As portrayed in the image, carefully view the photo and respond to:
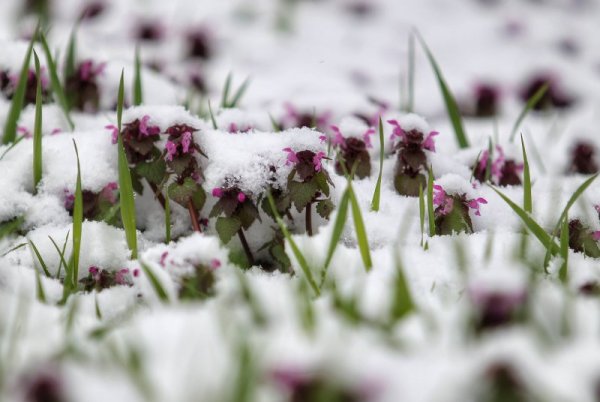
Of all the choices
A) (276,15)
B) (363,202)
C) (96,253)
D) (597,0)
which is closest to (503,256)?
(363,202)

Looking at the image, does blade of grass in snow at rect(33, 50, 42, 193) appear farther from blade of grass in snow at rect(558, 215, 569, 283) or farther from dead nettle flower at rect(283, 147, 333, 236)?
blade of grass in snow at rect(558, 215, 569, 283)

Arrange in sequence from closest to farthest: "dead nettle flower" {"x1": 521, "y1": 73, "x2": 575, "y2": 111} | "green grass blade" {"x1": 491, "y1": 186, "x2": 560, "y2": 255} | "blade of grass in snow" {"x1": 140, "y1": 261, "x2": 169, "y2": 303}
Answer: "blade of grass in snow" {"x1": 140, "y1": 261, "x2": 169, "y2": 303}
"green grass blade" {"x1": 491, "y1": 186, "x2": 560, "y2": 255}
"dead nettle flower" {"x1": 521, "y1": 73, "x2": 575, "y2": 111}

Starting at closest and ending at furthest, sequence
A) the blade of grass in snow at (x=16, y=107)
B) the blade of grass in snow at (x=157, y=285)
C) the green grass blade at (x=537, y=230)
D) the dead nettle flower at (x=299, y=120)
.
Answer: the blade of grass in snow at (x=157, y=285)
the green grass blade at (x=537, y=230)
the blade of grass in snow at (x=16, y=107)
the dead nettle flower at (x=299, y=120)

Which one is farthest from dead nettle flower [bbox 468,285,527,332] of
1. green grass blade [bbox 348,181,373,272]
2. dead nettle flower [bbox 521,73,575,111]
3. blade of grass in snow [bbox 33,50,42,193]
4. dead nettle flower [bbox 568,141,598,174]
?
dead nettle flower [bbox 521,73,575,111]

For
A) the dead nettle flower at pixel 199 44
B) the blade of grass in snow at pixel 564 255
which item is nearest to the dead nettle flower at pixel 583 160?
the blade of grass in snow at pixel 564 255

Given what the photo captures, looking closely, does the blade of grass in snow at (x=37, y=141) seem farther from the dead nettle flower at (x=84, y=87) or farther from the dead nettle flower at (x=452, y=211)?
the dead nettle flower at (x=452, y=211)

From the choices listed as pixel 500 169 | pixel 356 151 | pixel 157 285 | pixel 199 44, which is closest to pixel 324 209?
pixel 356 151
